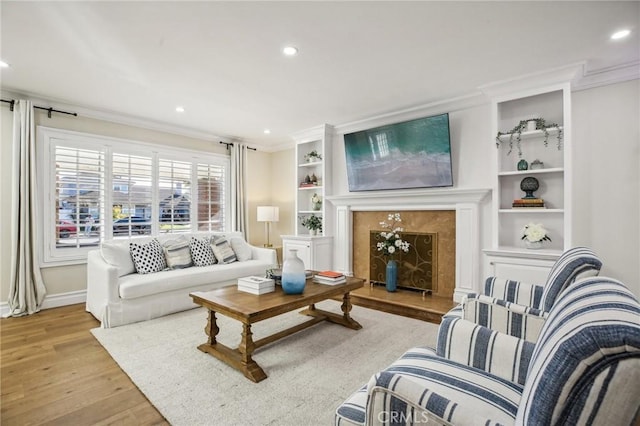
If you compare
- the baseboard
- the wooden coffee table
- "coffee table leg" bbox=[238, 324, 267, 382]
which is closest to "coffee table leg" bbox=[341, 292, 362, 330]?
the wooden coffee table

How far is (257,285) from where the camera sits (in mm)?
2666

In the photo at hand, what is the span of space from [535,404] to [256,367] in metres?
1.93

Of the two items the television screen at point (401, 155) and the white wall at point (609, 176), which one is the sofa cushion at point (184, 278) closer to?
the television screen at point (401, 155)

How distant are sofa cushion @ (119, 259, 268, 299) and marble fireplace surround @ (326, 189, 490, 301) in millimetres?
1630

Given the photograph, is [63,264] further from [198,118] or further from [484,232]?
[484,232]

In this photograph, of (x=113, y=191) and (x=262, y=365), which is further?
(x=113, y=191)

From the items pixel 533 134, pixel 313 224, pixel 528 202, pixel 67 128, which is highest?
pixel 67 128

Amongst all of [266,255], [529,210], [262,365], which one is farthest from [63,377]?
[529,210]

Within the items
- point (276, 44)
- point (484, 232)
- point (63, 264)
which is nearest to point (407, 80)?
point (276, 44)

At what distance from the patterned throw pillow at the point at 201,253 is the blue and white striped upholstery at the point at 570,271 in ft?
12.1

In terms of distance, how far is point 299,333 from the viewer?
3008 mm

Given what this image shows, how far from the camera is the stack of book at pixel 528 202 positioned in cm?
326

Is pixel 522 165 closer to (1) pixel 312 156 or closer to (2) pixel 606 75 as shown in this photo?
(2) pixel 606 75

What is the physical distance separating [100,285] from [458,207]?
161 inches
